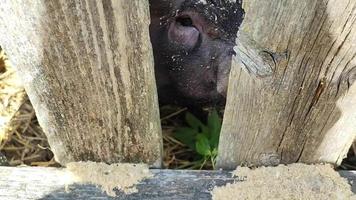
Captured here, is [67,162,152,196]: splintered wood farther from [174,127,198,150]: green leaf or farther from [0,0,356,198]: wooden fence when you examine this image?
[174,127,198,150]: green leaf

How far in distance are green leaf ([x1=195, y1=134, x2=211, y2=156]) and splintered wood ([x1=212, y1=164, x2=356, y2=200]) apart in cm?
28

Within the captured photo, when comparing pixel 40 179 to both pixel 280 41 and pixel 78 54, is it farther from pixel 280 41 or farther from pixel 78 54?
pixel 280 41

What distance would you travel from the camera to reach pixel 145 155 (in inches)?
62.6

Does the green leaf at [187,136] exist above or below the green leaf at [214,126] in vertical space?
below

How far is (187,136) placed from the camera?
203 centimetres

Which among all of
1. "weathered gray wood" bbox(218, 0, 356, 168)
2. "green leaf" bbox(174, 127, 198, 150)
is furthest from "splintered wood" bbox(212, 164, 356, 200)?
"green leaf" bbox(174, 127, 198, 150)

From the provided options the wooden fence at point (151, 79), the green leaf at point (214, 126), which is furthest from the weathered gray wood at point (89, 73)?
the green leaf at point (214, 126)

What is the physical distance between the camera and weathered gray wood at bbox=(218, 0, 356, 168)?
1160 millimetres

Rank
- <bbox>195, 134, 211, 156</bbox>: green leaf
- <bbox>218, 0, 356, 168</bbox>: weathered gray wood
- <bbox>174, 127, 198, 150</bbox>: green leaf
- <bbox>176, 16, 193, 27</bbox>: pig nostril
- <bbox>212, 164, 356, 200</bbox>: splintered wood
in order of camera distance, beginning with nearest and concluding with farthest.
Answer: <bbox>218, 0, 356, 168</bbox>: weathered gray wood
<bbox>212, 164, 356, 200</bbox>: splintered wood
<bbox>176, 16, 193, 27</bbox>: pig nostril
<bbox>195, 134, 211, 156</bbox>: green leaf
<bbox>174, 127, 198, 150</bbox>: green leaf

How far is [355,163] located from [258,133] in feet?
2.09

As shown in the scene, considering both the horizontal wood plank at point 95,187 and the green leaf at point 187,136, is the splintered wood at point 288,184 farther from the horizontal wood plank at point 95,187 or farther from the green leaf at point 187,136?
the green leaf at point 187,136

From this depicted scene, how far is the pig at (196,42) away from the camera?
1.58 m

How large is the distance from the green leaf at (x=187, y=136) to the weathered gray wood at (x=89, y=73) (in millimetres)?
430

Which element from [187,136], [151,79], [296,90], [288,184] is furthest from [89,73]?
[187,136]
